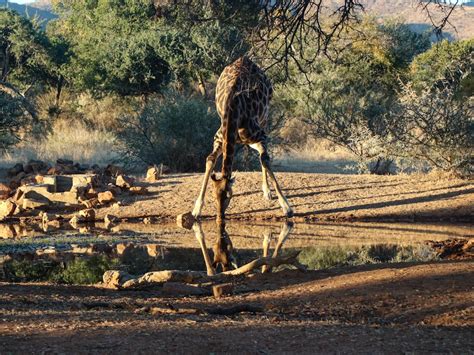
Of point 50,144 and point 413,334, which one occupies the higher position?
point 50,144

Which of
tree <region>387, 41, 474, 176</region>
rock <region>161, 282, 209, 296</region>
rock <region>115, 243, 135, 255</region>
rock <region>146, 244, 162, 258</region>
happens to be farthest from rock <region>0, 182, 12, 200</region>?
rock <region>161, 282, 209, 296</region>

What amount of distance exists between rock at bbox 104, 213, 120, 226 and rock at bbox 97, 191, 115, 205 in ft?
2.51

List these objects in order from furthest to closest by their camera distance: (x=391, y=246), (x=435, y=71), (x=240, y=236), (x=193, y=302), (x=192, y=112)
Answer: (x=435, y=71)
(x=192, y=112)
(x=240, y=236)
(x=391, y=246)
(x=193, y=302)

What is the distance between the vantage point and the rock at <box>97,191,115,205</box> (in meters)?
18.6

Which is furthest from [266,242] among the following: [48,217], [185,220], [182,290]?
[48,217]

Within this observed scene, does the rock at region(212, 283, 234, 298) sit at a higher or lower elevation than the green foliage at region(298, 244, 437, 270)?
higher

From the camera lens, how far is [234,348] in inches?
242

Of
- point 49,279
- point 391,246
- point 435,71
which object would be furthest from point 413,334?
point 435,71

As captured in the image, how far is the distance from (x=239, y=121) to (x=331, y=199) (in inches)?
164

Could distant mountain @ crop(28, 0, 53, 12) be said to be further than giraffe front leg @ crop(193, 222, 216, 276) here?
Yes

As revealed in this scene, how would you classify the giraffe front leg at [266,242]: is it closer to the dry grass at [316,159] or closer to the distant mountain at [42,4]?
the dry grass at [316,159]

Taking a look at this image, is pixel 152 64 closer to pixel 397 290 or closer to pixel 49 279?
pixel 49 279

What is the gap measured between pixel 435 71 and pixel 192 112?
25.1 feet

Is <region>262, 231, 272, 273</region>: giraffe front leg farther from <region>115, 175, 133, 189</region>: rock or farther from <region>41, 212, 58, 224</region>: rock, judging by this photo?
<region>41, 212, 58, 224</region>: rock
